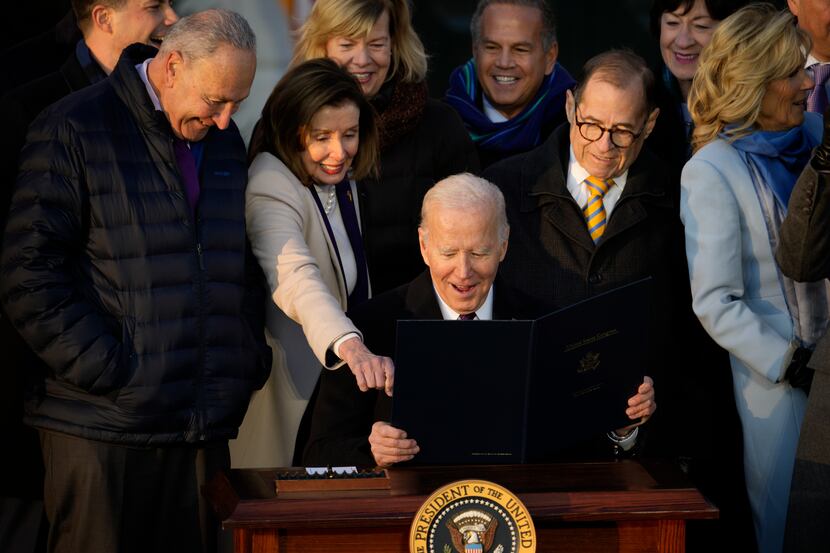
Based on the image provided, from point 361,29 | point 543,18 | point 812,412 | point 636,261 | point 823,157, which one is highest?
point 543,18

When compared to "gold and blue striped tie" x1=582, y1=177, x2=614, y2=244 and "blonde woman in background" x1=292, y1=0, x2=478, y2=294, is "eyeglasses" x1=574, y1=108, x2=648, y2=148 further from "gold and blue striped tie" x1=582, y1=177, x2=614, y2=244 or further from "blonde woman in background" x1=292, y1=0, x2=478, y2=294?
"blonde woman in background" x1=292, y1=0, x2=478, y2=294

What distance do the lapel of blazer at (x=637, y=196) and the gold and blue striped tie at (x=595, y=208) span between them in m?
0.03

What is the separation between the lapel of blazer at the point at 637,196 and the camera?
4.21m

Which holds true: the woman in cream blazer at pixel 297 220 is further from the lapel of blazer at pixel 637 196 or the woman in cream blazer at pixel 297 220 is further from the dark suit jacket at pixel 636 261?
the lapel of blazer at pixel 637 196

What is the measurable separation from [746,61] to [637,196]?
19.9 inches

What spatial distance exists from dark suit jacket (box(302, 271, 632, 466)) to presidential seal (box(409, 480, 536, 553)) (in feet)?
1.90

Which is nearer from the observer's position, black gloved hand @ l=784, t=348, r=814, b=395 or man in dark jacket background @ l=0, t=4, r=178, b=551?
black gloved hand @ l=784, t=348, r=814, b=395

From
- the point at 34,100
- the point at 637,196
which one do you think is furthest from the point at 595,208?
the point at 34,100

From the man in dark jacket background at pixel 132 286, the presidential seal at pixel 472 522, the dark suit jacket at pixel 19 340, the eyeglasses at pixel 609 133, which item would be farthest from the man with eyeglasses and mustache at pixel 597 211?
the dark suit jacket at pixel 19 340

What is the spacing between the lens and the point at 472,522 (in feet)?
9.87

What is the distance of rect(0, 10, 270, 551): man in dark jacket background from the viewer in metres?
3.64

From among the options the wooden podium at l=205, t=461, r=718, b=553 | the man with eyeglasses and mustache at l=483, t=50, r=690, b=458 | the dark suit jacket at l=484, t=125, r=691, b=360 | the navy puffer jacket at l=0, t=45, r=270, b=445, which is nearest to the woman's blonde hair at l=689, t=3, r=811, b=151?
the man with eyeglasses and mustache at l=483, t=50, r=690, b=458

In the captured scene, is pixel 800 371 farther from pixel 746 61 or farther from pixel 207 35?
pixel 207 35

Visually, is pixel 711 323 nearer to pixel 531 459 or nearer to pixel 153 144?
pixel 531 459
